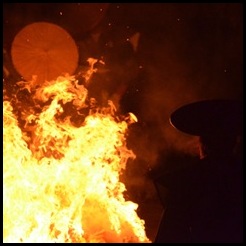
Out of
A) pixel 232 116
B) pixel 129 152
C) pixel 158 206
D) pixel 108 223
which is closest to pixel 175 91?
pixel 129 152

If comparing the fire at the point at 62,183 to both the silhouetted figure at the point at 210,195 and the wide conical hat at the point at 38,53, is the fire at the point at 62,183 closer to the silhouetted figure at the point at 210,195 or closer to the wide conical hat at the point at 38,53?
the wide conical hat at the point at 38,53

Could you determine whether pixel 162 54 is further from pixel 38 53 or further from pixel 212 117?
pixel 212 117

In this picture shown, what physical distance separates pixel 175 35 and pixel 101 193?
410 centimetres

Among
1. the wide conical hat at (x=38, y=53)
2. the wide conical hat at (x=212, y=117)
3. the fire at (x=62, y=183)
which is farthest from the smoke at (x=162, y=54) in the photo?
the wide conical hat at (x=212, y=117)

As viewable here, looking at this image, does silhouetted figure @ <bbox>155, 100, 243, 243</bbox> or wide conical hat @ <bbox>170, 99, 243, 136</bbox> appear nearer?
silhouetted figure @ <bbox>155, 100, 243, 243</bbox>

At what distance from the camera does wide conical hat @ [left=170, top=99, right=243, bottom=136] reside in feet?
10.7

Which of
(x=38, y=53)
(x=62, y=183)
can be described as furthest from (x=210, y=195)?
(x=38, y=53)

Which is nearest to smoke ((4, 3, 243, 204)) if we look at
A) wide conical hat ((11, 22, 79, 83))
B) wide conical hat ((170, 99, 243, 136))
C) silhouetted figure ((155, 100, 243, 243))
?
wide conical hat ((11, 22, 79, 83))

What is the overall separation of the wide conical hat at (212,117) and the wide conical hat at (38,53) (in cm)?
449

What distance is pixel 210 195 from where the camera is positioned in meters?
3.00

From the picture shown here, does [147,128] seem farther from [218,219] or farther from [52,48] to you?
[218,219]

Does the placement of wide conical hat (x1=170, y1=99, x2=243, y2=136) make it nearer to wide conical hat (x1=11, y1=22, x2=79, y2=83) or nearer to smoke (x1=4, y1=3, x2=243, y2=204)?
wide conical hat (x1=11, y1=22, x2=79, y2=83)

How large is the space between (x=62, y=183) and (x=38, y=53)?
7.75ft

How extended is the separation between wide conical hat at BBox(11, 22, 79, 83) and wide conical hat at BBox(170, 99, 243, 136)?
4.49 m
